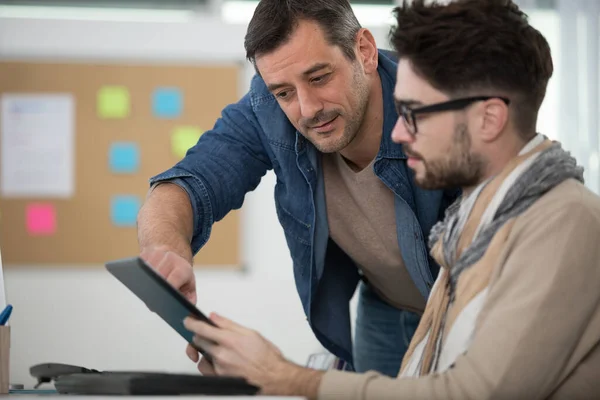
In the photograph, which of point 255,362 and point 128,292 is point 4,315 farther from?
point 128,292

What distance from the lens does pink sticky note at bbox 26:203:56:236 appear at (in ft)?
13.6

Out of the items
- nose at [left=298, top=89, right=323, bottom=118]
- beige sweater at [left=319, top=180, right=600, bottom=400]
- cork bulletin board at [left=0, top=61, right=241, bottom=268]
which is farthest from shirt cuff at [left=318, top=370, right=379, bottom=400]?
cork bulletin board at [left=0, top=61, right=241, bottom=268]

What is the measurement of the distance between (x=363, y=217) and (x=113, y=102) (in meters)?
2.60

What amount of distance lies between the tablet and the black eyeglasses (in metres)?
0.47

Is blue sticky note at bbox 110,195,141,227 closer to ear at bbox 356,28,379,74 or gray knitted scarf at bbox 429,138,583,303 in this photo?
ear at bbox 356,28,379,74

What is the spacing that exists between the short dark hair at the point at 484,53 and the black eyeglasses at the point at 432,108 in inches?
0.7

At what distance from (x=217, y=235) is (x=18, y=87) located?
1331mm

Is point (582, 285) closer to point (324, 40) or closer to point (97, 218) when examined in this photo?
point (324, 40)

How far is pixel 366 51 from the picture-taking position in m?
1.88

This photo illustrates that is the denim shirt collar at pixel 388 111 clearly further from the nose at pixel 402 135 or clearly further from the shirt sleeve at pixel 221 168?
the nose at pixel 402 135

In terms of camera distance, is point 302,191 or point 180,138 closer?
point 302,191

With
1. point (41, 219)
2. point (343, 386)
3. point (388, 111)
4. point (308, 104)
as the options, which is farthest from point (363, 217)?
point (41, 219)

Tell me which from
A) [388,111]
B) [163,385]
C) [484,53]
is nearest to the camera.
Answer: [163,385]

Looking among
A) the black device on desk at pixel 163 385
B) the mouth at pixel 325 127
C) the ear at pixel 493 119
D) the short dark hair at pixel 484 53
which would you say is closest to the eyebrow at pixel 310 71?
the mouth at pixel 325 127
